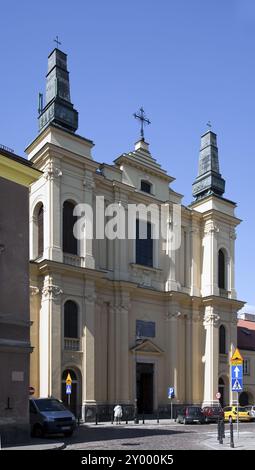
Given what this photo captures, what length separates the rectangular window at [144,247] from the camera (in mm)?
42781

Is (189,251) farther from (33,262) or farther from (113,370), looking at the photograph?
(33,262)

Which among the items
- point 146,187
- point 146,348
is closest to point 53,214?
point 146,187

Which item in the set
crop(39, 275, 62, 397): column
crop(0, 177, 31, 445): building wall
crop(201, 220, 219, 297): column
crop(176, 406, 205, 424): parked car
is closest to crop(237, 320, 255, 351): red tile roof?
crop(201, 220, 219, 297): column

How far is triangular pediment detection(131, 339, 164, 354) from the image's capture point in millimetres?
40781

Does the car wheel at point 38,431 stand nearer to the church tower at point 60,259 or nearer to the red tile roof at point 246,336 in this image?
the church tower at point 60,259

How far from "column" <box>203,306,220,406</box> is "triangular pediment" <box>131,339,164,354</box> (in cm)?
439

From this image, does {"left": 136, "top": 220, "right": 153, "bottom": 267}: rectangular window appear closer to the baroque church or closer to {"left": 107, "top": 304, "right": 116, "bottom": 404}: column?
the baroque church

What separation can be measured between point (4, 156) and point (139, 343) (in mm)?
23470

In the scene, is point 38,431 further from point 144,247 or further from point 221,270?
point 221,270

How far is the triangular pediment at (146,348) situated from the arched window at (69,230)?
26.9 ft

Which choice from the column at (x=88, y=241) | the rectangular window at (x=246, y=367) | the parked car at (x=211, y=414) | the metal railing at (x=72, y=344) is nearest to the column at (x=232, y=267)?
the rectangular window at (x=246, y=367)

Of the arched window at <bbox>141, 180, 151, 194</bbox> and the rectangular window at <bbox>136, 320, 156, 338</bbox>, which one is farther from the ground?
the arched window at <bbox>141, 180, 151, 194</bbox>

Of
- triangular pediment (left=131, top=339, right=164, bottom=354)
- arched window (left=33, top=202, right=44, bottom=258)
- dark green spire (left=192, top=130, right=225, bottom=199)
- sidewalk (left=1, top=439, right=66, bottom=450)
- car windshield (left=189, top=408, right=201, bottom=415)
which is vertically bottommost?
car windshield (left=189, top=408, right=201, bottom=415)

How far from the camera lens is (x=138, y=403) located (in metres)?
41.8
